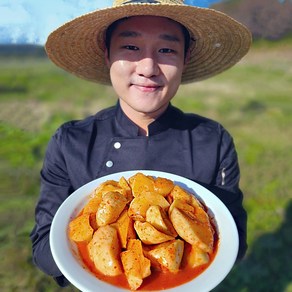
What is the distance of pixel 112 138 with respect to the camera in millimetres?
2156

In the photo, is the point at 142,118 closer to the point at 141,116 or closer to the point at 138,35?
the point at 141,116

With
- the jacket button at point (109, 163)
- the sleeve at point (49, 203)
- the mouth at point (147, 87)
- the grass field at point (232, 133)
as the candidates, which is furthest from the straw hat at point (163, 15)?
the grass field at point (232, 133)

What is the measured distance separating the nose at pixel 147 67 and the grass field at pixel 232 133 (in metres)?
2.01

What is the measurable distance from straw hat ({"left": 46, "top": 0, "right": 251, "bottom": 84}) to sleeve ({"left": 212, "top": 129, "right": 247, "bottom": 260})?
0.55 m

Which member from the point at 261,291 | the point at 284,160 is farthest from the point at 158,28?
the point at 284,160

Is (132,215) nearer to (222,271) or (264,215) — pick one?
(222,271)

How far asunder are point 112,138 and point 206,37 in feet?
2.43

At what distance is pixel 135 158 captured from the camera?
2.13 metres

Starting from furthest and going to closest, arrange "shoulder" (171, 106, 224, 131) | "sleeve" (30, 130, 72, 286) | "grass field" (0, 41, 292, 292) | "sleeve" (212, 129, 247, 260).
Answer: "grass field" (0, 41, 292, 292) < "shoulder" (171, 106, 224, 131) < "sleeve" (212, 129, 247, 260) < "sleeve" (30, 130, 72, 286)

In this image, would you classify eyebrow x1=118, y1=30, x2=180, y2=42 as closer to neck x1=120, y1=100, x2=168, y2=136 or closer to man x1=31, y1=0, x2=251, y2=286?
man x1=31, y1=0, x2=251, y2=286

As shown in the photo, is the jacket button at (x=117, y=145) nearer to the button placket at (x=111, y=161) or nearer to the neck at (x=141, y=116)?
the button placket at (x=111, y=161)

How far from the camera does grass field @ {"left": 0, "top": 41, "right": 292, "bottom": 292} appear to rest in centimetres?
330

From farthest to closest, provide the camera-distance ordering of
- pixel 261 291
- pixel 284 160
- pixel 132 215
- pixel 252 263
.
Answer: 1. pixel 284 160
2. pixel 252 263
3. pixel 261 291
4. pixel 132 215

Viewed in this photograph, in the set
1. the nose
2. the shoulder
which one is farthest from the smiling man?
the shoulder
